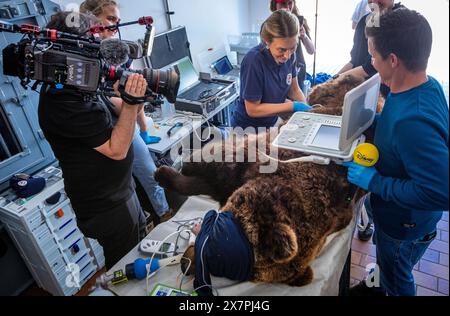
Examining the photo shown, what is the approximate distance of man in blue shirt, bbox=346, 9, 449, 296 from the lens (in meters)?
0.77

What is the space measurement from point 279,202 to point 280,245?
0.14 m

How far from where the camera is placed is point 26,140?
6.07ft

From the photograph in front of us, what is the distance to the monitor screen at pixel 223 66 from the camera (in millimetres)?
3412

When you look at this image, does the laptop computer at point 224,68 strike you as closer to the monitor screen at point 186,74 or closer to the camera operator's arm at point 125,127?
the monitor screen at point 186,74

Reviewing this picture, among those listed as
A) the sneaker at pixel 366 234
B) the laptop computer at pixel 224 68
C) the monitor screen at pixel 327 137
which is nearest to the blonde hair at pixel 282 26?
the monitor screen at pixel 327 137

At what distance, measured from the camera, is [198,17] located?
3244 millimetres

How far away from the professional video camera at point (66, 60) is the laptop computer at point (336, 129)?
574 mm

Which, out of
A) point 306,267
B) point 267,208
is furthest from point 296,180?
point 306,267

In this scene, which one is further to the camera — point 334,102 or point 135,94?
point 334,102

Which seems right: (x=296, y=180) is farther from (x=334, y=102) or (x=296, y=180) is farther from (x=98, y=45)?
(x=98, y=45)

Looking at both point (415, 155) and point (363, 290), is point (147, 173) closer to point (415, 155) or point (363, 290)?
point (363, 290)

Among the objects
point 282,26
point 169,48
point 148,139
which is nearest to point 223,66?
point 169,48

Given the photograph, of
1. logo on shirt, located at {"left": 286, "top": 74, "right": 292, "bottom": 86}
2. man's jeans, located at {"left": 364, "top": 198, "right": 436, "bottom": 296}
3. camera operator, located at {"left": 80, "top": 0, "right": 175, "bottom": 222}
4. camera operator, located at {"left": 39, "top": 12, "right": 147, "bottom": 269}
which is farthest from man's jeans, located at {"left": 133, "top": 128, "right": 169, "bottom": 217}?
man's jeans, located at {"left": 364, "top": 198, "right": 436, "bottom": 296}
